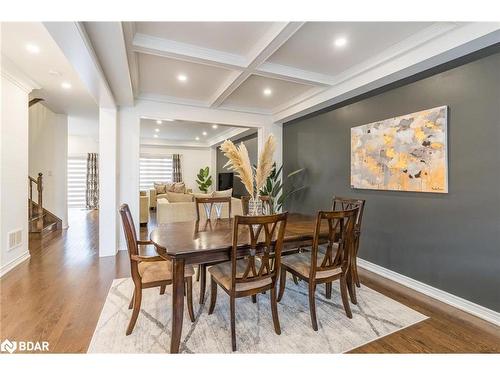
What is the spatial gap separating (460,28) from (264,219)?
232 centimetres

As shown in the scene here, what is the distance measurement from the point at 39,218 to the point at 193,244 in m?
4.55

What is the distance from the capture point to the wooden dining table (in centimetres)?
164

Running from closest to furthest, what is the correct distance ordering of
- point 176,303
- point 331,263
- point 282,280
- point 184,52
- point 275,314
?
point 176,303
point 275,314
point 331,263
point 282,280
point 184,52

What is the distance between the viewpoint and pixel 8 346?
5.63ft

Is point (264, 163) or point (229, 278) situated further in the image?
point (264, 163)

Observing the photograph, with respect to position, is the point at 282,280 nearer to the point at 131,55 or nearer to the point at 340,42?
the point at 340,42

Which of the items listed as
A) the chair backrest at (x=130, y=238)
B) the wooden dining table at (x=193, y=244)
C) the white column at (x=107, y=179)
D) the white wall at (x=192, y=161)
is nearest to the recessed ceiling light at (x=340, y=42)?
the wooden dining table at (x=193, y=244)

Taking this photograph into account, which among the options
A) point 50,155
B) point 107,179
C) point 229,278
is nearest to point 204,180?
point 50,155

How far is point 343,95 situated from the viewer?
11.3ft

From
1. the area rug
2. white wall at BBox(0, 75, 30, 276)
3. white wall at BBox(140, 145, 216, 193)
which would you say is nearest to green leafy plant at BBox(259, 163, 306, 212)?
the area rug

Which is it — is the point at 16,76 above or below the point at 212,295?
above

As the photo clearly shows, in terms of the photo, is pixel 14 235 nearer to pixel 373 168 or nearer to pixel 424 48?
pixel 373 168

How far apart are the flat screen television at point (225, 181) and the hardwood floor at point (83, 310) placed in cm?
473
